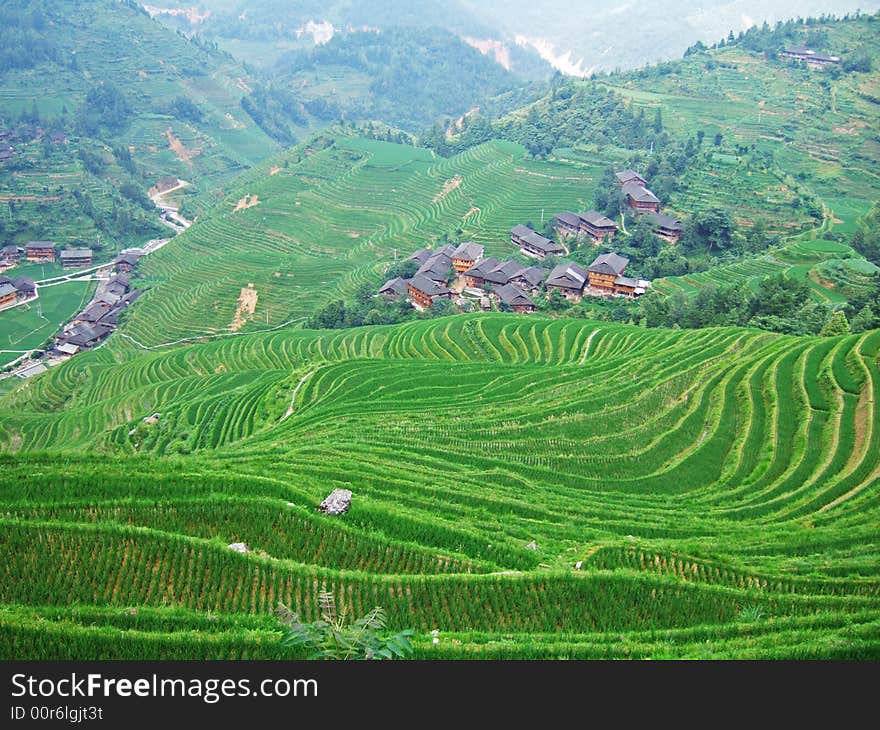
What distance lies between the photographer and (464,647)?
968 centimetres

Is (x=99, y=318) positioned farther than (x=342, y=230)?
No

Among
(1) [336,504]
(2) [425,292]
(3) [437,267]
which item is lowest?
(2) [425,292]

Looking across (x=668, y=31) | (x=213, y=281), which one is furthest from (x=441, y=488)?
(x=668, y=31)

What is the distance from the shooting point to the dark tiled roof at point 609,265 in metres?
40.9

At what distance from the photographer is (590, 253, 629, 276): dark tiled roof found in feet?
134

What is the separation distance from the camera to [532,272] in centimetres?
4294

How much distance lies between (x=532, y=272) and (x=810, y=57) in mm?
46594

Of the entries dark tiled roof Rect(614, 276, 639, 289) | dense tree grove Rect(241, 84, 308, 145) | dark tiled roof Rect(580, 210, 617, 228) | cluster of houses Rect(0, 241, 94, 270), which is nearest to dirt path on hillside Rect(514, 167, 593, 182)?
dark tiled roof Rect(580, 210, 617, 228)

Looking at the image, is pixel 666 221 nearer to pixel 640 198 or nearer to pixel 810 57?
pixel 640 198

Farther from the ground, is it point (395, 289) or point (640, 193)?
point (640, 193)

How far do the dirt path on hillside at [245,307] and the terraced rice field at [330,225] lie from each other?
1.26 ft

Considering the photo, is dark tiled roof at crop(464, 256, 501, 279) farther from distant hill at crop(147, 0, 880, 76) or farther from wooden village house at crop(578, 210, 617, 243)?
distant hill at crop(147, 0, 880, 76)

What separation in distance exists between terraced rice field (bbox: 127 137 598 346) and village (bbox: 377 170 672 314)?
3.14 m

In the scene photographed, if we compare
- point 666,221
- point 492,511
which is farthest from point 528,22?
point 492,511
